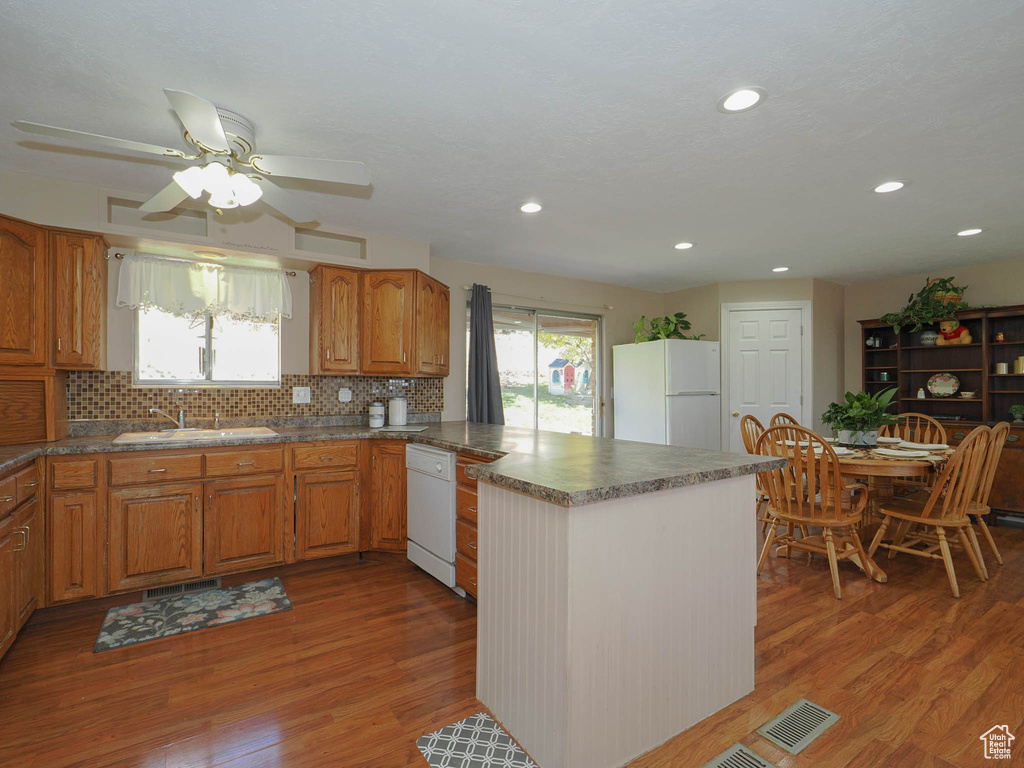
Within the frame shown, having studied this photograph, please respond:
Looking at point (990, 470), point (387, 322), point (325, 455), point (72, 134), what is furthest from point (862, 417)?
point (72, 134)

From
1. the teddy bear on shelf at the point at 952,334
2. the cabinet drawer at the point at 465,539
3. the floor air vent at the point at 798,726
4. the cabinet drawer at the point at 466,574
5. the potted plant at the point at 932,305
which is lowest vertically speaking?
the floor air vent at the point at 798,726

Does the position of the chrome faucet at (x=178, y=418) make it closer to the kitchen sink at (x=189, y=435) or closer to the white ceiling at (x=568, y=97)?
the kitchen sink at (x=189, y=435)

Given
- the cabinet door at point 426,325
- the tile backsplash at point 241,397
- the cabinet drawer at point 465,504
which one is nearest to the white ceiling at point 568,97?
the cabinet door at point 426,325

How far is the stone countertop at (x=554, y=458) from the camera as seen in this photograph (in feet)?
4.96

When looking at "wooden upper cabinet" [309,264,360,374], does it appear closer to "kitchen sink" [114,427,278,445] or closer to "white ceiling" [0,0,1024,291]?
"white ceiling" [0,0,1024,291]

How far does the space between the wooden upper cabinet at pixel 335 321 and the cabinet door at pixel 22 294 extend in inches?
57.2

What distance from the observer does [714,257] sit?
455 cm

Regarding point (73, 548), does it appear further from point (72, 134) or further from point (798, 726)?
point (798, 726)

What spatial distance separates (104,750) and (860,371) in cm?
672

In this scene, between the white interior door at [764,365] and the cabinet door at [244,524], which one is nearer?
the cabinet door at [244,524]

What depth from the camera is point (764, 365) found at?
5.52 meters

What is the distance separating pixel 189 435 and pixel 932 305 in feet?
20.7

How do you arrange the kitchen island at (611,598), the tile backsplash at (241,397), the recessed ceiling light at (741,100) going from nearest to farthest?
the kitchen island at (611,598), the recessed ceiling light at (741,100), the tile backsplash at (241,397)

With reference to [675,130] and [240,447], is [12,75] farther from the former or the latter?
[675,130]
